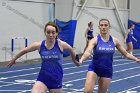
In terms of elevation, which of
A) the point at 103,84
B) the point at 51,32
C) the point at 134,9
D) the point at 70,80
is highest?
the point at 134,9

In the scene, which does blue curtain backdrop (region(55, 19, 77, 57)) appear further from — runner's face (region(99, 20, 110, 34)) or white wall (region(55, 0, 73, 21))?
runner's face (region(99, 20, 110, 34))

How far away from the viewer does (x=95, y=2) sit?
26.5 m

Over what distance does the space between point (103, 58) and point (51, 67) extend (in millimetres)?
1600

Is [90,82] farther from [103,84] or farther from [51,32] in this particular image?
[51,32]

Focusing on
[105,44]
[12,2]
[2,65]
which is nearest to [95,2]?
[12,2]

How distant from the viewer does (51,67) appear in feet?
20.3

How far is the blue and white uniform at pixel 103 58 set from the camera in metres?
7.36

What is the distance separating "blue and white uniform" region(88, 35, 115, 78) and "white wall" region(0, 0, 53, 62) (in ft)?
39.8

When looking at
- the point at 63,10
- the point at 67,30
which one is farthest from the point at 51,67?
the point at 63,10

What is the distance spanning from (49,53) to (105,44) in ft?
5.44

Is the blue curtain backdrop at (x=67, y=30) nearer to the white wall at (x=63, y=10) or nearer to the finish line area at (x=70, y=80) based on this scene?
the white wall at (x=63, y=10)

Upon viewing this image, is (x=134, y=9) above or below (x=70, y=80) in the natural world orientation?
above

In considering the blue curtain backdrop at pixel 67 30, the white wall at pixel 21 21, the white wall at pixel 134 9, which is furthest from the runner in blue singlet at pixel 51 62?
the white wall at pixel 134 9

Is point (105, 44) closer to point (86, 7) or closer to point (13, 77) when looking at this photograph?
point (13, 77)
